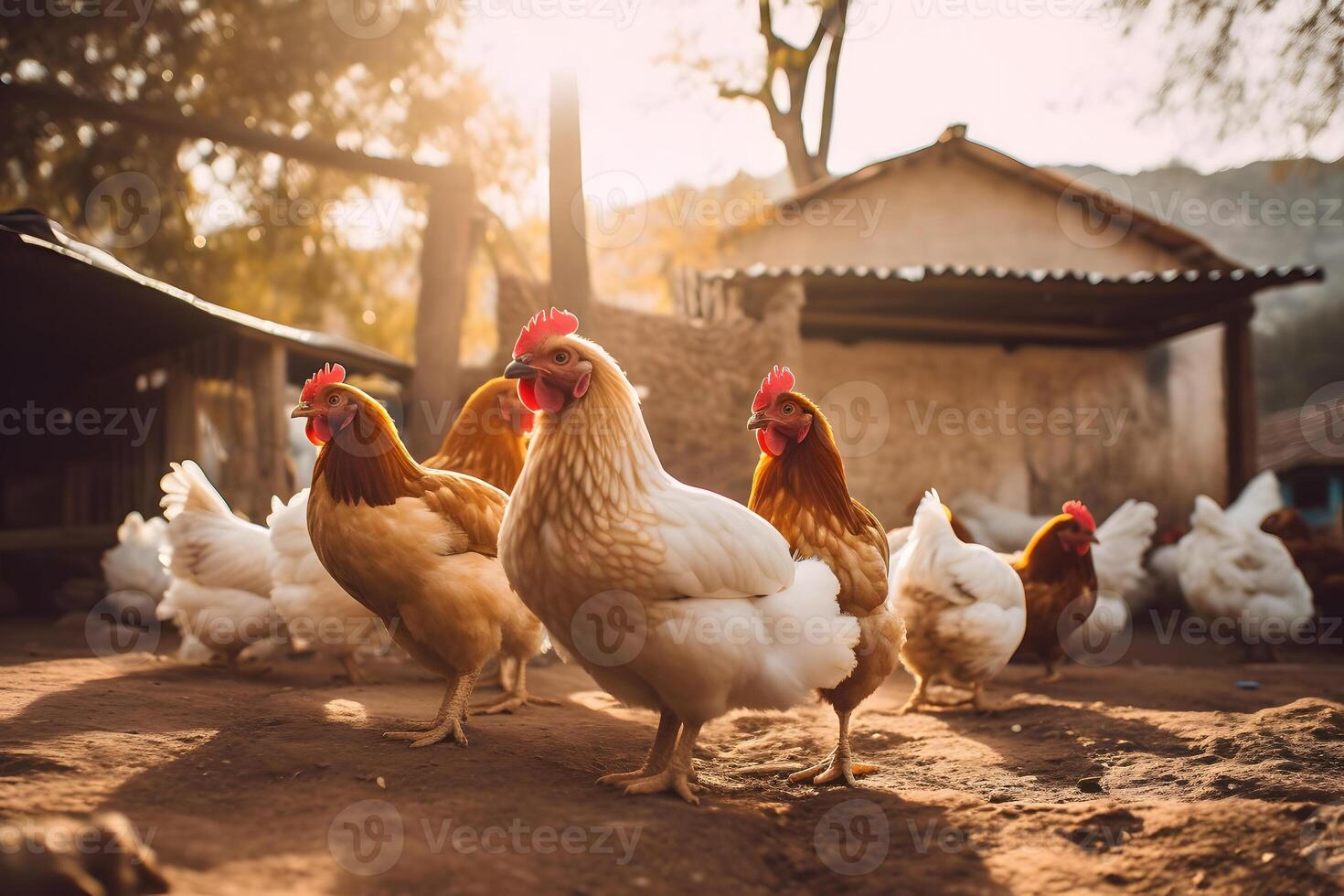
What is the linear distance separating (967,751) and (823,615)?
1693 mm

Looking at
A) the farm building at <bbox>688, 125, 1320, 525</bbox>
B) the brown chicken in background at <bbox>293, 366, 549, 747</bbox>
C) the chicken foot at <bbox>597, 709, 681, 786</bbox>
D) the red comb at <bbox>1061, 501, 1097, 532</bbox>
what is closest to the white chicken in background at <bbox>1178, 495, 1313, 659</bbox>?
the red comb at <bbox>1061, 501, 1097, 532</bbox>

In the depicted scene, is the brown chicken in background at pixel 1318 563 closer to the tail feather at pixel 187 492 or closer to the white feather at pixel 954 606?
the white feather at pixel 954 606

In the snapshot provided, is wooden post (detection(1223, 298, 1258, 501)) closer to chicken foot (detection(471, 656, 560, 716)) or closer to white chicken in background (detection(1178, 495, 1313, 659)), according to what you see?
white chicken in background (detection(1178, 495, 1313, 659))

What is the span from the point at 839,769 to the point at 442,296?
7.89 metres

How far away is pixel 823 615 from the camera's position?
3203 millimetres

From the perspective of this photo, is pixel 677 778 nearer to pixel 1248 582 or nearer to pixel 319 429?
pixel 319 429

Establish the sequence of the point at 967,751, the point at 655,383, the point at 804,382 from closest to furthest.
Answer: the point at 967,751 → the point at 655,383 → the point at 804,382

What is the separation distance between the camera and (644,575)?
2867 millimetres

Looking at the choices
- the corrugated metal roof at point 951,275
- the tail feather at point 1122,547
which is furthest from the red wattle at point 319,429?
the tail feather at point 1122,547

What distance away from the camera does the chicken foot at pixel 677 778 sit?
2982mm

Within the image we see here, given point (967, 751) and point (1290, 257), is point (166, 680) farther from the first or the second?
point (1290, 257)

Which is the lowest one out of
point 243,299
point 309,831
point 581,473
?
point 309,831

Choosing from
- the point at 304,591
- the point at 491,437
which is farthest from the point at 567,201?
the point at 304,591

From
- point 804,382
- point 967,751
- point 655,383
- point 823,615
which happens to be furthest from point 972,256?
point 823,615
